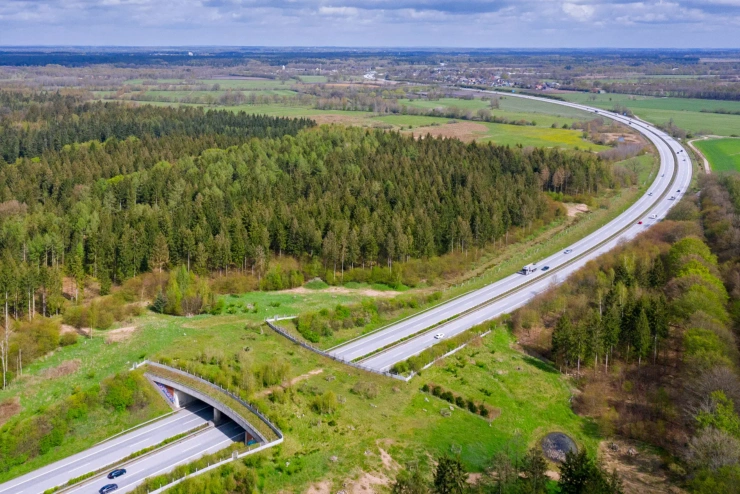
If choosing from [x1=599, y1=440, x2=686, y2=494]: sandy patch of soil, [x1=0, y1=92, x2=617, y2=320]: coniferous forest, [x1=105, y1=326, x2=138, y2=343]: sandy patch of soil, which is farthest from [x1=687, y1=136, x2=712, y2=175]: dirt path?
[x1=105, y1=326, x2=138, y2=343]: sandy patch of soil

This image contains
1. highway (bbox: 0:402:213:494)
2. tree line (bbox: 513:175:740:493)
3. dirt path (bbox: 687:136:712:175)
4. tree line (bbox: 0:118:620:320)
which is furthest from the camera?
dirt path (bbox: 687:136:712:175)

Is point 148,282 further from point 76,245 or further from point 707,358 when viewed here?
point 707,358

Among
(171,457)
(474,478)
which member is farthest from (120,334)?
(474,478)

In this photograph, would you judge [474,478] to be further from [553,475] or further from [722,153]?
[722,153]

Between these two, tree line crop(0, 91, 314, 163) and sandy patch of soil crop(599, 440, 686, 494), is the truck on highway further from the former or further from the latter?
tree line crop(0, 91, 314, 163)

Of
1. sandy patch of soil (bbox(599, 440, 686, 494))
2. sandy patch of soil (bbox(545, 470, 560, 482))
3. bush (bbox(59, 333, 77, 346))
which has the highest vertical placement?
bush (bbox(59, 333, 77, 346))

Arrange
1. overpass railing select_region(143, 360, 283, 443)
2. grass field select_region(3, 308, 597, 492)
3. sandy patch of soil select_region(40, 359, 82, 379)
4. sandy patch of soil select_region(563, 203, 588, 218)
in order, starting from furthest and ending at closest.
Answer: sandy patch of soil select_region(563, 203, 588, 218) → sandy patch of soil select_region(40, 359, 82, 379) → overpass railing select_region(143, 360, 283, 443) → grass field select_region(3, 308, 597, 492)

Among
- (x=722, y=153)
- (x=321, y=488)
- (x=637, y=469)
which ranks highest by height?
(x=722, y=153)

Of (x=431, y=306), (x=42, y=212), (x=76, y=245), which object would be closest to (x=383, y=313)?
(x=431, y=306)
